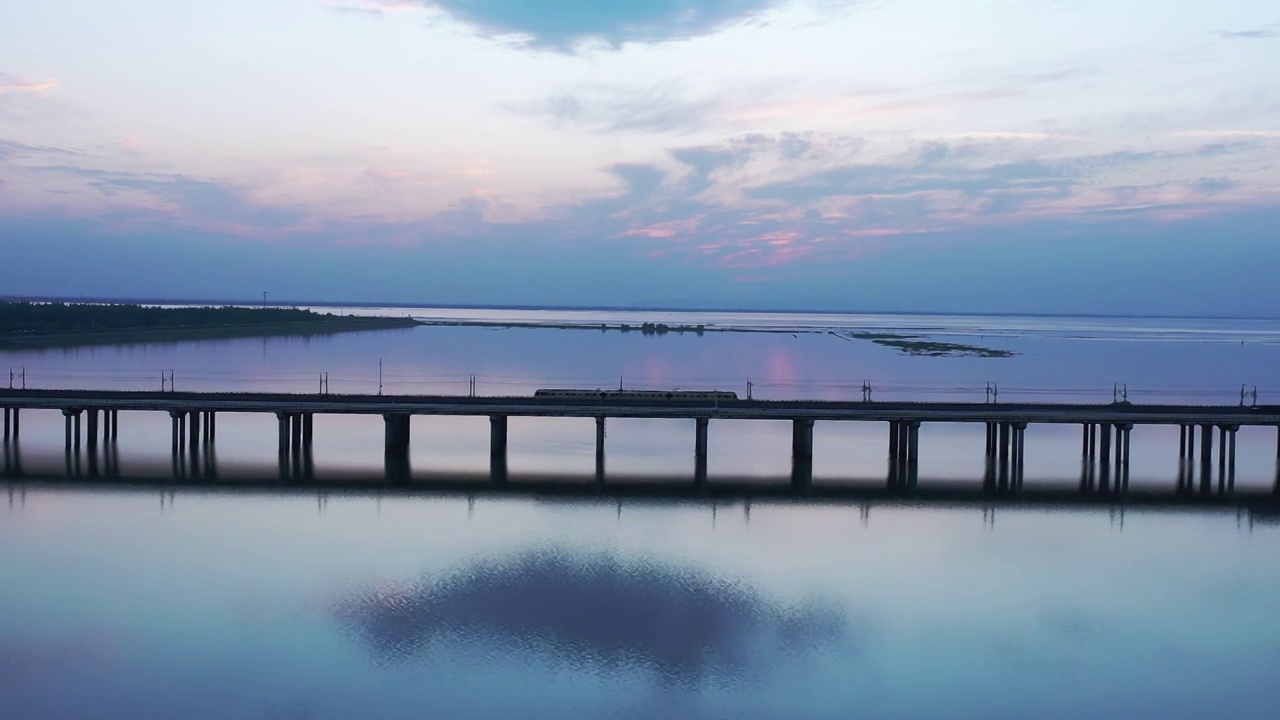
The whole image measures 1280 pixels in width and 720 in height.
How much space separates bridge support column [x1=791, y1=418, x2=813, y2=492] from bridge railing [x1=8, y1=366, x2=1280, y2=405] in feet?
57.3

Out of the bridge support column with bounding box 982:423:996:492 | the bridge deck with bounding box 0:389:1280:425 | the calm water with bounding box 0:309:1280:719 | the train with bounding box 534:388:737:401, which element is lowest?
the calm water with bounding box 0:309:1280:719

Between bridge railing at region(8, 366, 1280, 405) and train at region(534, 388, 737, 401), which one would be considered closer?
train at region(534, 388, 737, 401)

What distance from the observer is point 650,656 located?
57.7 feet

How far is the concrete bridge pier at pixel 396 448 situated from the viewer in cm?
3400

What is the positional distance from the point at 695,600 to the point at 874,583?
450 cm

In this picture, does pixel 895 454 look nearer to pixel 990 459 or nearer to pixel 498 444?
pixel 990 459

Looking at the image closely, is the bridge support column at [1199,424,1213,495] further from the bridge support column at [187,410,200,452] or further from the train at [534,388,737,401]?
the bridge support column at [187,410,200,452]

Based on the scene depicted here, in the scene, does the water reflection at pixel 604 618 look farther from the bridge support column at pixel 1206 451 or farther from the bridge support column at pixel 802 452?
the bridge support column at pixel 1206 451

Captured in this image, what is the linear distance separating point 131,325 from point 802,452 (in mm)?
97666

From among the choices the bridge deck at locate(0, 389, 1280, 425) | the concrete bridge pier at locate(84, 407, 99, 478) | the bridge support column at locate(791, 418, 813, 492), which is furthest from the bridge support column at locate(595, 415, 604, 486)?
the concrete bridge pier at locate(84, 407, 99, 478)

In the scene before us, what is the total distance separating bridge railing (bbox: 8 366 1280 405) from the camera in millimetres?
56844

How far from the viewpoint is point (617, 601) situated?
2041 cm

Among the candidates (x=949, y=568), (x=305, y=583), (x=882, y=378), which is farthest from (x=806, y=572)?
(x=882, y=378)

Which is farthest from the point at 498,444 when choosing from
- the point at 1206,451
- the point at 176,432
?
the point at 1206,451
